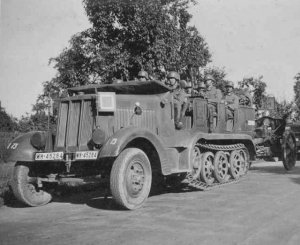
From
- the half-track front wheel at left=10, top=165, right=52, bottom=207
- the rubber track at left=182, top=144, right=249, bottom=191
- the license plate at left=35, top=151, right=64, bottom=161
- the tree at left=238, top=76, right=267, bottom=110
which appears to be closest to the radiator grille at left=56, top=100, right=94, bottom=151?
the license plate at left=35, top=151, right=64, bottom=161

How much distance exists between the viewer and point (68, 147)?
7.86m

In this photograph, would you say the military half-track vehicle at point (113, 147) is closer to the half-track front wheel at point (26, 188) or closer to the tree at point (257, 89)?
the half-track front wheel at point (26, 188)

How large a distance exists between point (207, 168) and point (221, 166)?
609mm

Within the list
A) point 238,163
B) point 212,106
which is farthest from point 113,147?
point 238,163

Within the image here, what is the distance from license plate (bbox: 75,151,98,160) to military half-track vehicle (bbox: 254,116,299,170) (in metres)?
6.90

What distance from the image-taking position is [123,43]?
17.6m

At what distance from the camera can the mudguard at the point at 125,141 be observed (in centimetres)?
690

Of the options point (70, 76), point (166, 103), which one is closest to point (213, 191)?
point (166, 103)

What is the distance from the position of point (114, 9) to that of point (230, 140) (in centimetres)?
858

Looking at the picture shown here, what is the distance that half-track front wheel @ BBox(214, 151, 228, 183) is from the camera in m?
10.2

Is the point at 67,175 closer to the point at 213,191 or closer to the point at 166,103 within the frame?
the point at 166,103

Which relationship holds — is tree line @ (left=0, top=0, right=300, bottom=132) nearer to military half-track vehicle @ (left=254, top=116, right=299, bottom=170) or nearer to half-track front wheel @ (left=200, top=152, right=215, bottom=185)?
military half-track vehicle @ (left=254, top=116, right=299, bottom=170)

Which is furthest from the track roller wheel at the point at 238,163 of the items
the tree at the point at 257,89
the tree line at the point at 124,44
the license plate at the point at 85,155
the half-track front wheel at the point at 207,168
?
the tree at the point at 257,89

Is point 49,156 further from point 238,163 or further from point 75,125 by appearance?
point 238,163
